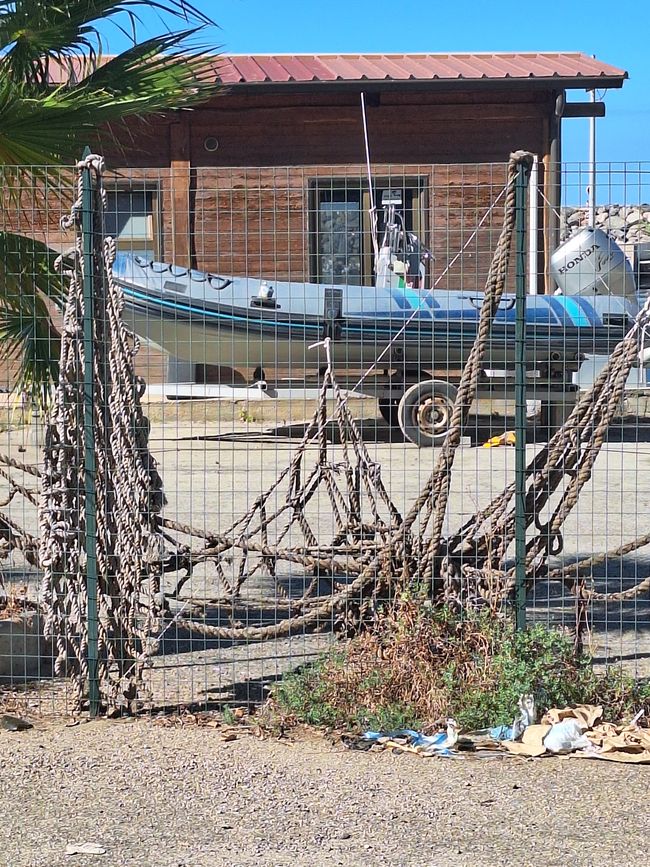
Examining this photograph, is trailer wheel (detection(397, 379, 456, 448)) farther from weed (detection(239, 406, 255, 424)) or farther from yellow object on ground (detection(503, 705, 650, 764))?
yellow object on ground (detection(503, 705, 650, 764))

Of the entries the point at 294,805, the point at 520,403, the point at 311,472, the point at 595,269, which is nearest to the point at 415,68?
the point at 311,472

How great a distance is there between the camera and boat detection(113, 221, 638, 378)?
7922mm

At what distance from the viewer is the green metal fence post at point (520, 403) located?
17.1 ft

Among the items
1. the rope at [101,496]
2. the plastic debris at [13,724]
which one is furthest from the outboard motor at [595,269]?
the plastic debris at [13,724]

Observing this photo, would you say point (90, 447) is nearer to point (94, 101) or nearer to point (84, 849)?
point (84, 849)

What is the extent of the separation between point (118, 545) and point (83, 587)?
258mm

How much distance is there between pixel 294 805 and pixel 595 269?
14.5 feet

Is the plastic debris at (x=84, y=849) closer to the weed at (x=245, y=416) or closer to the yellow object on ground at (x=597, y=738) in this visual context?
the yellow object on ground at (x=597, y=738)

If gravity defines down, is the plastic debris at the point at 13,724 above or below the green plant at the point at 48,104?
below

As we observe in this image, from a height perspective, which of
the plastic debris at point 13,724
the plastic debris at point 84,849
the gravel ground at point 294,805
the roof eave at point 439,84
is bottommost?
the plastic debris at point 84,849

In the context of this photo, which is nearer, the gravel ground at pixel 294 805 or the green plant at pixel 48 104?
the gravel ground at pixel 294 805

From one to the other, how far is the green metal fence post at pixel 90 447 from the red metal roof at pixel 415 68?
12.3 m

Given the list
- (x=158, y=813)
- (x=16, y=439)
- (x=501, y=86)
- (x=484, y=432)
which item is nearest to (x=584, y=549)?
(x=158, y=813)

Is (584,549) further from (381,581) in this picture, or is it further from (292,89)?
(292,89)
